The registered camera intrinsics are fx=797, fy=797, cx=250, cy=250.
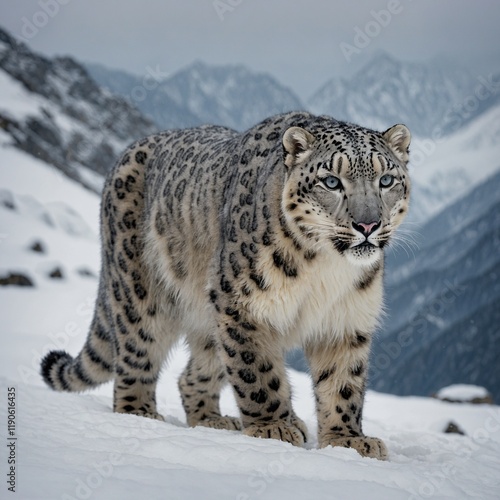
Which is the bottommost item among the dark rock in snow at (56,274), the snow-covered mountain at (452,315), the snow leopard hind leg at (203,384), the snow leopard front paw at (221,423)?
the snow leopard front paw at (221,423)

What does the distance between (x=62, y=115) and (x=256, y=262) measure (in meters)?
38.1

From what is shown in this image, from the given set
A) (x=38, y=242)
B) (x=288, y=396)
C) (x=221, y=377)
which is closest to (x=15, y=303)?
(x=38, y=242)

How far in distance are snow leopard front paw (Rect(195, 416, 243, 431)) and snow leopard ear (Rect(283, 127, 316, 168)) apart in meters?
2.17

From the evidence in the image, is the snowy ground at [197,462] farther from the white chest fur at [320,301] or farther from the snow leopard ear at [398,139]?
the snow leopard ear at [398,139]

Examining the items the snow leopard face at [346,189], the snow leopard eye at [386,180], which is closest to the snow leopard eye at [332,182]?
the snow leopard face at [346,189]

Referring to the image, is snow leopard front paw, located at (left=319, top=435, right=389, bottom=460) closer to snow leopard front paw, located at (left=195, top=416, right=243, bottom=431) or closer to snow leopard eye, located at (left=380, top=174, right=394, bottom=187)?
snow leopard front paw, located at (left=195, top=416, right=243, bottom=431)

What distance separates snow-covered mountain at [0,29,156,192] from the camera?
3180 cm

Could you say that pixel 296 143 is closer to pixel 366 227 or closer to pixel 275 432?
pixel 366 227

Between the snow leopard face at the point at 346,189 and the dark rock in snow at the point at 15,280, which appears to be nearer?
the snow leopard face at the point at 346,189

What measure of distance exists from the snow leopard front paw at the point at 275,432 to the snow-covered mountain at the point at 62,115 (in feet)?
76.4

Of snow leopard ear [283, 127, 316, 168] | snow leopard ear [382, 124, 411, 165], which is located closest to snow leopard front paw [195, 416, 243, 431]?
snow leopard ear [283, 127, 316, 168]

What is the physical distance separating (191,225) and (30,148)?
981 inches

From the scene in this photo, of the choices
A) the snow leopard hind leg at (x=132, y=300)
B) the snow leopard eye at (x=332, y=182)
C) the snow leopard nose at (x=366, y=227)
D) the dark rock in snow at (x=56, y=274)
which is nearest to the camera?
the snow leopard nose at (x=366, y=227)

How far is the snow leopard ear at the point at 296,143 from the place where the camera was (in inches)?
168
